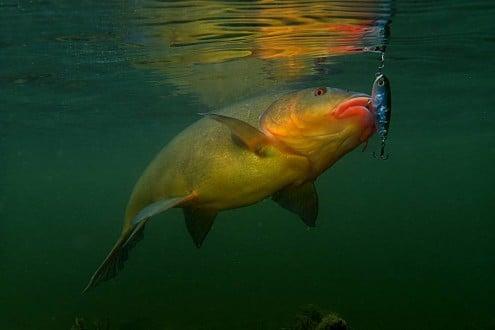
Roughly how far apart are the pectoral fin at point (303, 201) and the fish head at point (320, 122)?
0.97 meters

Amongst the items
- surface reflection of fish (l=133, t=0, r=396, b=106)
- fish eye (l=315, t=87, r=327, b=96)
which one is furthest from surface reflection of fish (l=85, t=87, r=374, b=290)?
surface reflection of fish (l=133, t=0, r=396, b=106)

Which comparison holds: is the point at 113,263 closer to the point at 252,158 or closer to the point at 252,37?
the point at 252,158

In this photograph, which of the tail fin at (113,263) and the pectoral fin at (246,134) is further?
the tail fin at (113,263)

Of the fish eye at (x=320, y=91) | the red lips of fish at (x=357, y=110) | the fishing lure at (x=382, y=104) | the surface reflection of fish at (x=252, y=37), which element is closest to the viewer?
the fishing lure at (x=382, y=104)

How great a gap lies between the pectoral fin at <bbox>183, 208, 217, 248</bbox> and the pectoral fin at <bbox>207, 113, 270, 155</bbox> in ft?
5.65

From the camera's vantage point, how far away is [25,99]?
76.4 ft

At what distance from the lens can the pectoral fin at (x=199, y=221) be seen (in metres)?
6.72

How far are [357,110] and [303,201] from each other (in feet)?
6.93

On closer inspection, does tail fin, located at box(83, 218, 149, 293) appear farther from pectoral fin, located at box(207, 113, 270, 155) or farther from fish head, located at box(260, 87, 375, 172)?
fish head, located at box(260, 87, 375, 172)

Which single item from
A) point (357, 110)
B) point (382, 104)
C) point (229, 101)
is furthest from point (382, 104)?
point (229, 101)

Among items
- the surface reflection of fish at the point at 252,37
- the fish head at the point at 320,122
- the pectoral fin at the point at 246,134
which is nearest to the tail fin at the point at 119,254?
the pectoral fin at the point at 246,134

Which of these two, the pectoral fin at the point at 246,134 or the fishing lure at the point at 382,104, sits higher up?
the fishing lure at the point at 382,104

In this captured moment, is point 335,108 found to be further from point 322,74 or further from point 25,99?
point 25,99

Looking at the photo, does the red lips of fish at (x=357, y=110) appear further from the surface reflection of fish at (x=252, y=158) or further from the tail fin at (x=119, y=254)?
the tail fin at (x=119, y=254)
